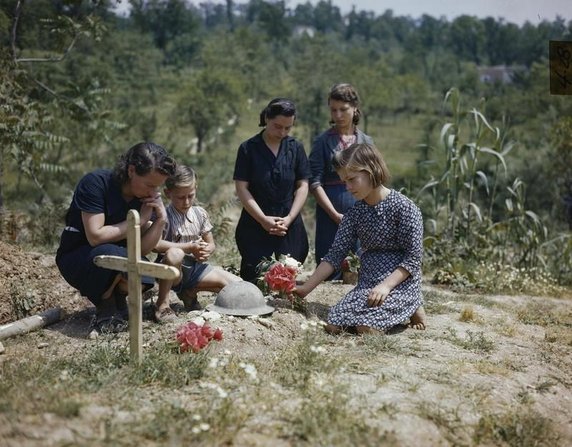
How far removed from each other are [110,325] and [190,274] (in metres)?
0.69

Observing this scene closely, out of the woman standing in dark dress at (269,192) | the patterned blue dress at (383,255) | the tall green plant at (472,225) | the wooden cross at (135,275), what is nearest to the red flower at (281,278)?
the patterned blue dress at (383,255)

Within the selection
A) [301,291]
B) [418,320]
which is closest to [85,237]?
[301,291]

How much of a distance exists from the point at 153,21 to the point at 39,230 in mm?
47831

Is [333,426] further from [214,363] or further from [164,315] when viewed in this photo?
[164,315]

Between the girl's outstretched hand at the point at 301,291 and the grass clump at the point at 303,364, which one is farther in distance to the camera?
the girl's outstretched hand at the point at 301,291

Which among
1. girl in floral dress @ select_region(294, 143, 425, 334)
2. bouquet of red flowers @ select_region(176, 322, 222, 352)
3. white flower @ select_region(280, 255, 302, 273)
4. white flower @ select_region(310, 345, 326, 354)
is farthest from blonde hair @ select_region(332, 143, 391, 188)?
bouquet of red flowers @ select_region(176, 322, 222, 352)

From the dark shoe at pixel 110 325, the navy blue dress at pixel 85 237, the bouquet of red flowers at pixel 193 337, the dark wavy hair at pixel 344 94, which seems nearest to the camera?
the bouquet of red flowers at pixel 193 337

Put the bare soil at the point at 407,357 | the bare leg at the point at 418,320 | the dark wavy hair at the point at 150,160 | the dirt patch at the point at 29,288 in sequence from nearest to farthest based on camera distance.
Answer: the bare soil at the point at 407,357 < the dark wavy hair at the point at 150,160 < the bare leg at the point at 418,320 < the dirt patch at the point at 29,288

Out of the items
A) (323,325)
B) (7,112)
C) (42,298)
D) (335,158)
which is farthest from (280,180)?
(7,112)

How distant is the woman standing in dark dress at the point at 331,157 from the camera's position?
18.4ft

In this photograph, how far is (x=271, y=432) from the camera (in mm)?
2920

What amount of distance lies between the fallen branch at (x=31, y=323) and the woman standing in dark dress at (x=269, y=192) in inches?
60.9

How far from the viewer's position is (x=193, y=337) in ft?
12.5

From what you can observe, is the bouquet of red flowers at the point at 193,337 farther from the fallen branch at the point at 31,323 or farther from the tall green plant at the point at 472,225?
the tall green plant at the point at 472,225
